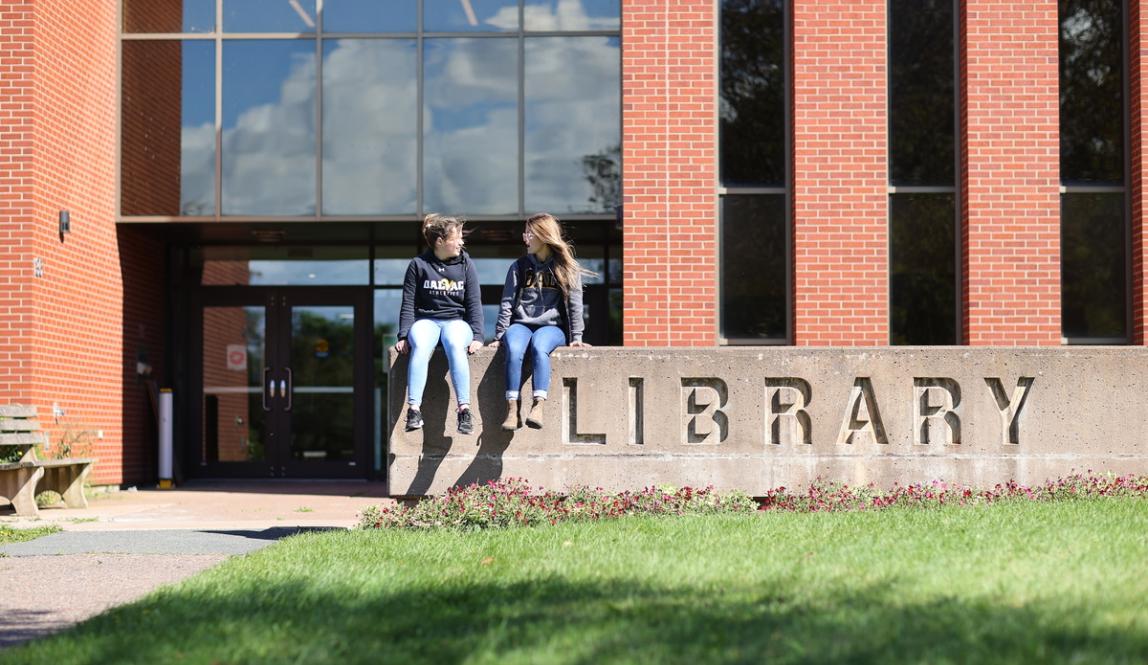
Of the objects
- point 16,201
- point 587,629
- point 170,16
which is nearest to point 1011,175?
point 170,16

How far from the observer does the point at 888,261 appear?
12328mm

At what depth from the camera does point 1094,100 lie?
12.5 meters

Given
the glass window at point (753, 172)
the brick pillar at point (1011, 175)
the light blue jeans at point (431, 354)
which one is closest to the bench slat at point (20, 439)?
the light blue jeans at point (431, 354)

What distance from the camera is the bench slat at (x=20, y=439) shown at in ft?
36.3

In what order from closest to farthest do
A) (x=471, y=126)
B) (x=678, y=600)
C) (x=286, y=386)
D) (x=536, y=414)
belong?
(x=678, y=600)
(x=536, y=414)
(x=471, y=126)
(x=286, y=386)

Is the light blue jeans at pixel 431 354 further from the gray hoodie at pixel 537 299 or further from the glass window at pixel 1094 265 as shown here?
the glass window at pixel 1094 265

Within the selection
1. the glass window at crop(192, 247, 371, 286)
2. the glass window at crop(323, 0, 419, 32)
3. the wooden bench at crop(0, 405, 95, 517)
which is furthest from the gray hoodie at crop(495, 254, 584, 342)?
the glass window at crop(192, 247, 371, 286)

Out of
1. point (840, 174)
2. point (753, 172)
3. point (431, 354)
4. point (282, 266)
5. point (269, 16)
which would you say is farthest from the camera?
point (282, 266)

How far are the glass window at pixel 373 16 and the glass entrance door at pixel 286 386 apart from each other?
11.2ft

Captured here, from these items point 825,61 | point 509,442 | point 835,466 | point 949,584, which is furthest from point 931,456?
point 825,61

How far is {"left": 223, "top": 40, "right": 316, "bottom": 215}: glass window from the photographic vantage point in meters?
13.7

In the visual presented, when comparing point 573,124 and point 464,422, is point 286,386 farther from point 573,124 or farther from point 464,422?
point 464,422

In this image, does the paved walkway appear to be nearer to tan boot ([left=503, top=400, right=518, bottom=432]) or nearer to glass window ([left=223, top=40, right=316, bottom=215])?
tan boot ([left=503, top=400, right=518, bottom=432])

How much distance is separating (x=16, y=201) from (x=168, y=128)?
2.11 meters
